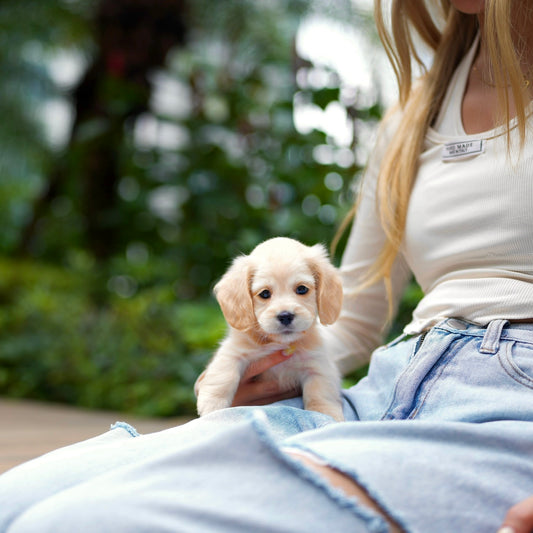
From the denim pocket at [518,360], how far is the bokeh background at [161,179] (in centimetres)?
212

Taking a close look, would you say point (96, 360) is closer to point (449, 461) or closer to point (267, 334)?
point (267, 334)

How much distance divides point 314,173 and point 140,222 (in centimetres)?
240

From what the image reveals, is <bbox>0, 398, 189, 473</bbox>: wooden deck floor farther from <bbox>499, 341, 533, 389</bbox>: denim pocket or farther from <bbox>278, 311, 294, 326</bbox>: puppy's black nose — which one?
<bbox>499, 341, 533, 389</bbox>: denim pocket

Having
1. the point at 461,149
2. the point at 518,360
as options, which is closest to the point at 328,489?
the point at 518,360

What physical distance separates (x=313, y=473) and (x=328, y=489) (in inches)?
1.5

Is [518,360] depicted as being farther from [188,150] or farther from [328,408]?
[188,150]

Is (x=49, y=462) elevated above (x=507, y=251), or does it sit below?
below

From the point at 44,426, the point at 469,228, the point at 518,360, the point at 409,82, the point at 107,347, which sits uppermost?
the point at 409,82

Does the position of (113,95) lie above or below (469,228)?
above

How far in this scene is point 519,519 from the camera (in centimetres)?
121

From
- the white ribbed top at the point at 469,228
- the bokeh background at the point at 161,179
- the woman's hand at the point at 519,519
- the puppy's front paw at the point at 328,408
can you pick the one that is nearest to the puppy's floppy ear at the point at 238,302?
the puppy's front paw at the point at 328,408

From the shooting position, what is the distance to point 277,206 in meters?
4.57

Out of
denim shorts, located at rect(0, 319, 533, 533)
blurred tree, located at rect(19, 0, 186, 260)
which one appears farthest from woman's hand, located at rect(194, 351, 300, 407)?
blurred tree, located at rect(19, 0, 186, 260)

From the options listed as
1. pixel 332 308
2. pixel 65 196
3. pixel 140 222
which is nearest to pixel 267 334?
pixel 332 308
